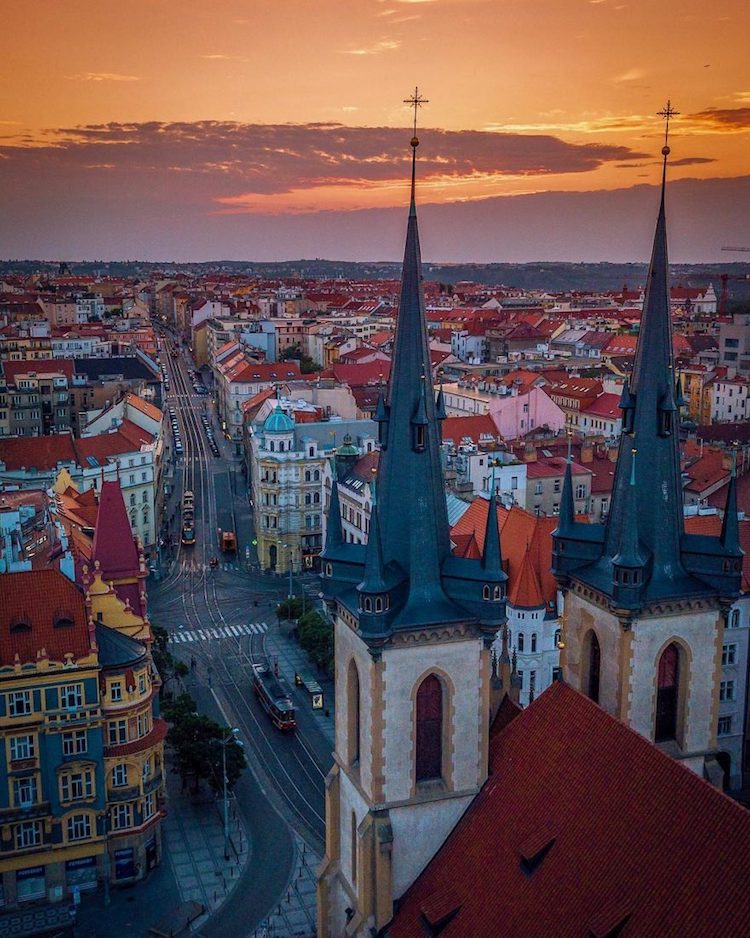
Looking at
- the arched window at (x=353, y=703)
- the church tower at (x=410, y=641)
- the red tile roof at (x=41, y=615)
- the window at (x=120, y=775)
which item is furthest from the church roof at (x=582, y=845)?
the red tile roof at (x=41, y=615)

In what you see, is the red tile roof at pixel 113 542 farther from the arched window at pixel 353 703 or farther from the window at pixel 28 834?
the arched window at pixel 353 703

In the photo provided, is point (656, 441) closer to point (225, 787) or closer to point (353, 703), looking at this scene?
point (353, 703)

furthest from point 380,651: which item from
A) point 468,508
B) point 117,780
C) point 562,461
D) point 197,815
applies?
point 562,461

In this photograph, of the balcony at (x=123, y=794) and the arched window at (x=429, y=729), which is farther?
the balcony at (x=123, y=794)

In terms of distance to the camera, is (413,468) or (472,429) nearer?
(413,468)

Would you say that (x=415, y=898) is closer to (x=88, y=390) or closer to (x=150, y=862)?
(x=150, y=862)

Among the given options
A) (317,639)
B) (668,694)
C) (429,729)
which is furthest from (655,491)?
(317,639)

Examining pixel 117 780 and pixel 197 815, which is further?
pixel 197 815
